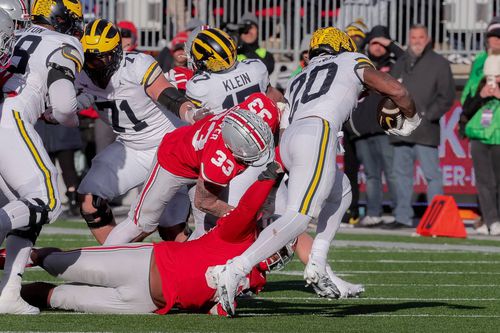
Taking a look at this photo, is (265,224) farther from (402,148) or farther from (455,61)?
(455,61)

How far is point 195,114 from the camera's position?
25.9ft

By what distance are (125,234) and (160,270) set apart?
152 cm

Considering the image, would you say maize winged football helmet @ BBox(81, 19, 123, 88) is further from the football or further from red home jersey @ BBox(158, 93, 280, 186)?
the football

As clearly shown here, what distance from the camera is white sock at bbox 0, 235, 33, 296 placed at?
678cm

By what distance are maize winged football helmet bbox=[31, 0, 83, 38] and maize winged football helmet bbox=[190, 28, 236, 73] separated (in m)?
0.81

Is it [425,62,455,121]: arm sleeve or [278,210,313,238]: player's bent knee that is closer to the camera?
[278,210,313,238]: player's bent knee

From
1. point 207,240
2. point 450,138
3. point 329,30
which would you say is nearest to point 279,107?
point 329,30

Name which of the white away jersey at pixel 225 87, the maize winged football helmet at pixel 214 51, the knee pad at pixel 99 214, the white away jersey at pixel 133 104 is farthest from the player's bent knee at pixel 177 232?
the maize winged football helmet at pixel 214 51

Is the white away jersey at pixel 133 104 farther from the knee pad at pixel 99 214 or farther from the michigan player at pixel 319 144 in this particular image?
the michigan player at pixel 319 144

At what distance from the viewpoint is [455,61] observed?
51.9ft

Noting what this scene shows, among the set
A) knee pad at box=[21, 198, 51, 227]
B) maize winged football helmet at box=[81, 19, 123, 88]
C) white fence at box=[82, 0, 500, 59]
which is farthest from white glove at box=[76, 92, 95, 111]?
white fence at box=[82, 0, 500, 59]

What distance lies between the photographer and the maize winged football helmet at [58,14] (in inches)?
330

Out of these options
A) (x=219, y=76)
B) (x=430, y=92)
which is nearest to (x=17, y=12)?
(x=219, y=76)

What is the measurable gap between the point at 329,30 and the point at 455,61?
807cm
